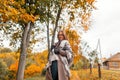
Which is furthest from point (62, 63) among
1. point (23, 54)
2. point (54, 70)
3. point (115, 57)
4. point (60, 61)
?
point (115, 57)

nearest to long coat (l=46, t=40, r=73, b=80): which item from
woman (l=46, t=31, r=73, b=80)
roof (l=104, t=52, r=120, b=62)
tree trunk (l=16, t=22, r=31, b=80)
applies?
woman (l=46, t=31, r=73, b=80)

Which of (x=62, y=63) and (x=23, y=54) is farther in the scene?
(x=23, y=54)

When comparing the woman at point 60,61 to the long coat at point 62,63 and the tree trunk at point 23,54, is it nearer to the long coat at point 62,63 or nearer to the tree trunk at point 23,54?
the long coat at point 62,63

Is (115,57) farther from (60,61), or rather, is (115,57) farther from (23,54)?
(60,61)

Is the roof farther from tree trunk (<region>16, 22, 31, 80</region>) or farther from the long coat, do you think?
the long coat

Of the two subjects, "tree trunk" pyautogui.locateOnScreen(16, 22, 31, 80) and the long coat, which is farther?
"tree trunk" pyautogui.locateOnScreen(16, 22, 31, 80)

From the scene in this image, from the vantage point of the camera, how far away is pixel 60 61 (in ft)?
22.6

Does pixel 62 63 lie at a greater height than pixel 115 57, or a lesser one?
greater

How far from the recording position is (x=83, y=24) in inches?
872

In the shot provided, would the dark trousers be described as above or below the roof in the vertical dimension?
above

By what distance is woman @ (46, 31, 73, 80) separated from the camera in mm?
6848

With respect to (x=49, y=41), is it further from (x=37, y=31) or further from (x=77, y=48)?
(x=77, y=48)

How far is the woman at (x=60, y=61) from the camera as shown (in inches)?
270

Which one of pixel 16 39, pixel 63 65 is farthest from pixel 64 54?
pixel 16 39
